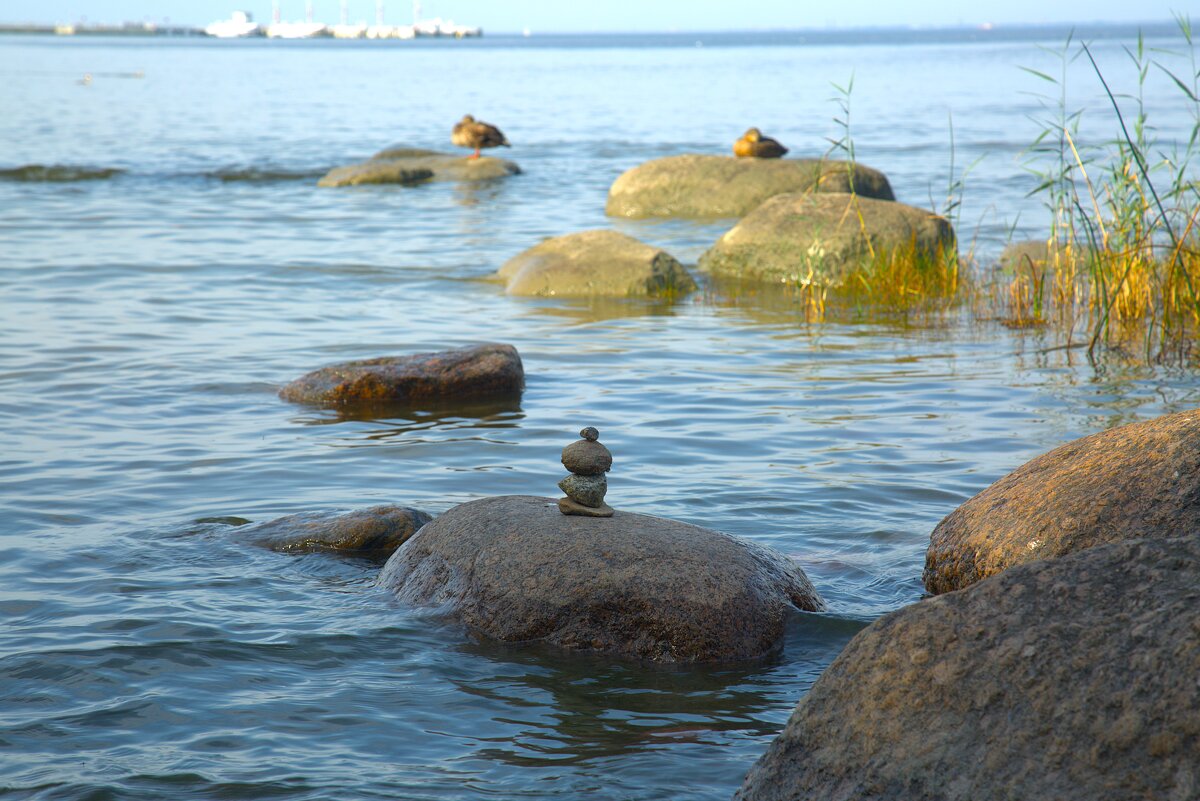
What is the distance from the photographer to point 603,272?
1322 centimetres

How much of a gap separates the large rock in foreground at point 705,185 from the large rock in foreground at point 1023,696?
49.1 ft

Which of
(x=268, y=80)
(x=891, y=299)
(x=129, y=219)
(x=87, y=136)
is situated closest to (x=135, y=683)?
(x=891, y=299)

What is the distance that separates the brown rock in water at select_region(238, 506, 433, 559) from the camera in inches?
241

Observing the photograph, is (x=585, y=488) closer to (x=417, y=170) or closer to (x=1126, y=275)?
(x=1126, y=275)

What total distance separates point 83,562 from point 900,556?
153 inches

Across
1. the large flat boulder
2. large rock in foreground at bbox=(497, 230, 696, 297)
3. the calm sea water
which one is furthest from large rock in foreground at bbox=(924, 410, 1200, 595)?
large rock in foreground at bbox=(497, 230, 696, 297)

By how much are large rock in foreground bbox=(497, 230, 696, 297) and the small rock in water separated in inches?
309

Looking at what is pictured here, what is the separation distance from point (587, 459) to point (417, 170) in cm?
1958

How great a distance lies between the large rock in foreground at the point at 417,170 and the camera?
76.9 feet

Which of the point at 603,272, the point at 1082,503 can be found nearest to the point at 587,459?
the point at 1082,503

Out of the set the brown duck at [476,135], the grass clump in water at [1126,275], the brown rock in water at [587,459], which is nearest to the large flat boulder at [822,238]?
the grass clump in water at [1126,275]

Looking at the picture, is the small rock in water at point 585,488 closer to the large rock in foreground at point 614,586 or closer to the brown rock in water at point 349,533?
the large rock in foreground at point 614,586

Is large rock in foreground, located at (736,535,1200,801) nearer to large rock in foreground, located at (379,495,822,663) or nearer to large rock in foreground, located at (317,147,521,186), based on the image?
large rock in foreground, located at (379,495,822,663)

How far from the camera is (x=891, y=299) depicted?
12.4 metres
